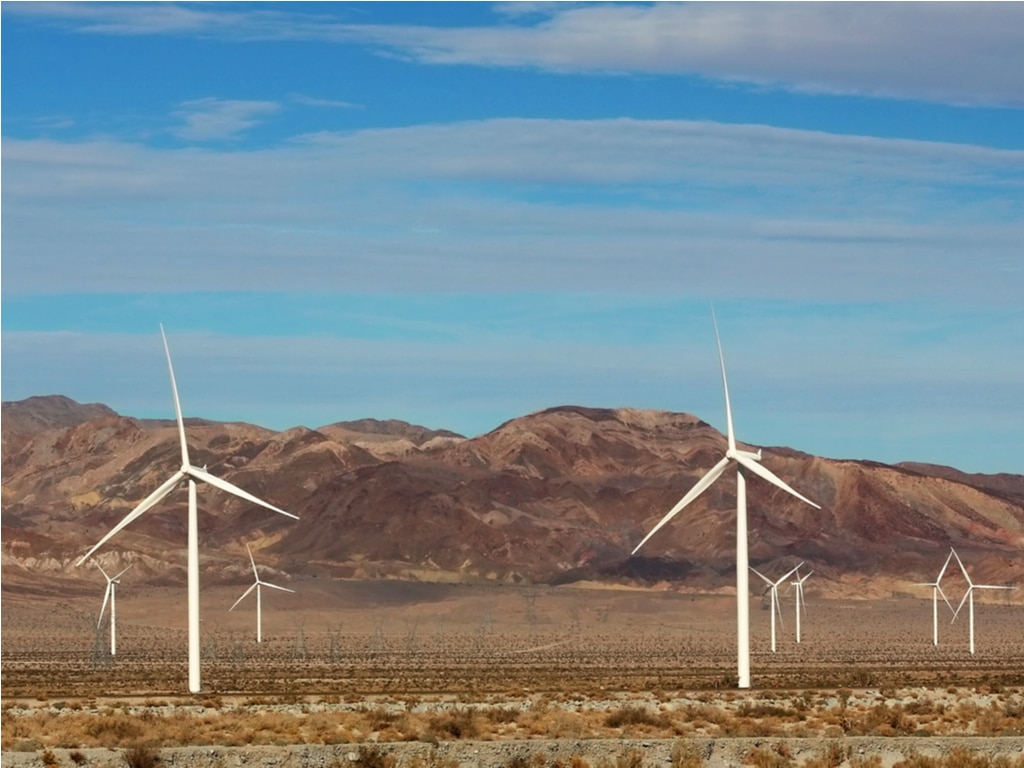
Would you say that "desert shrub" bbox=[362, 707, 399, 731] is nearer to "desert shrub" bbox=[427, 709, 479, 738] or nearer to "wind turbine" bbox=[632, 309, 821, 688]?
"desert shrub" bbox=[427, 709, 479, 738]

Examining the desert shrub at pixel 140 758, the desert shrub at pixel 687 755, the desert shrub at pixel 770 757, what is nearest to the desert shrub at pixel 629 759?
the desert shrub at pixel 687 755

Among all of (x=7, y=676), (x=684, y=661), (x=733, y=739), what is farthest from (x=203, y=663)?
(x=733, y=739)

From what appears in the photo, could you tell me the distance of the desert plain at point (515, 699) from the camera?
3872 cm

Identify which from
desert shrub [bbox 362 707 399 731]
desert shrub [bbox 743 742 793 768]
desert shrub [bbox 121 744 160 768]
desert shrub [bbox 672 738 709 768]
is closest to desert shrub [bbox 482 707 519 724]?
desert shrub [bbox 362 707 399 731]

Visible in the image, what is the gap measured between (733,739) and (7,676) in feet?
174

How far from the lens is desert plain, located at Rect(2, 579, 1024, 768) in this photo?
38.7 meters

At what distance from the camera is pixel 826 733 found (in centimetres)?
4519

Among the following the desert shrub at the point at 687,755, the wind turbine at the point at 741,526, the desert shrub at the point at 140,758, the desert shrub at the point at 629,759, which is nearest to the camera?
the desert shrub at the point at 140,758

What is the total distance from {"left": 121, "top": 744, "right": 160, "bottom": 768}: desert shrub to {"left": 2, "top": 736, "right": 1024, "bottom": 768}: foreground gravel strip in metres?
0.16

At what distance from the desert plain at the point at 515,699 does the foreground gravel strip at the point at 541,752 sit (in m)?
0.06

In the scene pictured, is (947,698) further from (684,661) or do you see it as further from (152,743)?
(684,661)

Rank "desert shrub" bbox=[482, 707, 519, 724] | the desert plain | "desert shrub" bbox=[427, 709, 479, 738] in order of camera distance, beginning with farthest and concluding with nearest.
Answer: "desert shrub" bbox=[482, 707, 519, 724] < "desert shrub" bbox=[427, 709, 479, 738] < the desert plain

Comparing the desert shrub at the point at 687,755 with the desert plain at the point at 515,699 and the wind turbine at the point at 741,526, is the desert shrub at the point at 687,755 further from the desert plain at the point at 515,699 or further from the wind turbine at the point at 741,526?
the wind turbine at the point at 741,526

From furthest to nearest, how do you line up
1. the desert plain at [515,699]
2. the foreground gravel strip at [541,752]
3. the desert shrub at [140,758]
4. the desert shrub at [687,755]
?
the desert plain at [515,699] < the desert shrub at [687,755] < the foreground gravel strip at [541,752] < the desert shrub at [140,758]
